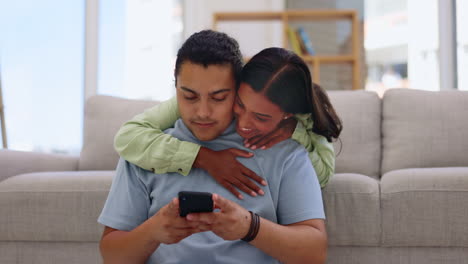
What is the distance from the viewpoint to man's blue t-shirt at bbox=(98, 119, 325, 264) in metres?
1.07


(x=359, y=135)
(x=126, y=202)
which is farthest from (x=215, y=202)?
(x=359, y=135)

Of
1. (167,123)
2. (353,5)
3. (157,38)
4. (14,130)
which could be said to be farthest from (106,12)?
(167,123)

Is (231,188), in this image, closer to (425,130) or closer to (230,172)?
(230,172)

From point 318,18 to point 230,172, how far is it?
9.79ft

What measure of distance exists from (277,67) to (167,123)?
343 millimetres

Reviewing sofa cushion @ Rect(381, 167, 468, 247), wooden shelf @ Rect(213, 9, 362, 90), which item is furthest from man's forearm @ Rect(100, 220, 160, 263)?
wooden shelf @ Rect(213, 9, 362, 90)

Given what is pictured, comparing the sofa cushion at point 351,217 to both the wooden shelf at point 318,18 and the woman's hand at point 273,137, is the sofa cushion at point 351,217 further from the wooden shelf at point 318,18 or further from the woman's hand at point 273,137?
the wooden shelf at point 318,18

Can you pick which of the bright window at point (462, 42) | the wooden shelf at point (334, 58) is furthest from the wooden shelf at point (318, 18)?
the bright window at point (462, 42)

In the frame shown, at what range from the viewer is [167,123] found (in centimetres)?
120

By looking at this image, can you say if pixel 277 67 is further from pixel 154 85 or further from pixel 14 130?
pixel 154 85

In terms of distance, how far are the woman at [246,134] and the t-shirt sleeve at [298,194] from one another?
0.05 metres

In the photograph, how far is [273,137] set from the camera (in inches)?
43.3

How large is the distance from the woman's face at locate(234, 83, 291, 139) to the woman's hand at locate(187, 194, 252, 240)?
18 cm

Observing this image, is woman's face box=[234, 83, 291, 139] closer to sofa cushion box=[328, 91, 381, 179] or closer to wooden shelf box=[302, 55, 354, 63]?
sofa cushion box=[328, 91, 381, 179]
